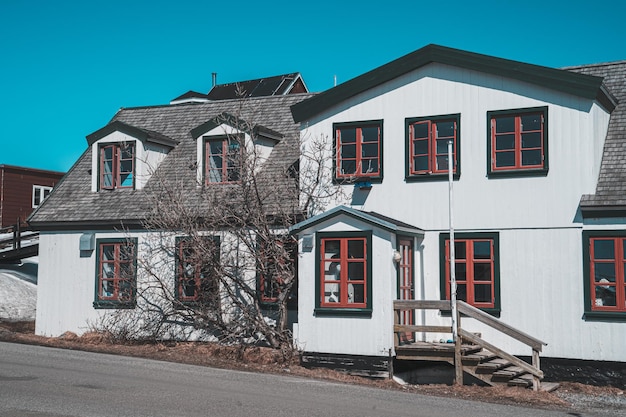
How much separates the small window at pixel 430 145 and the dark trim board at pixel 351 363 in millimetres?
4507

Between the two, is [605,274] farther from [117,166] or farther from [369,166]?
[117,166]

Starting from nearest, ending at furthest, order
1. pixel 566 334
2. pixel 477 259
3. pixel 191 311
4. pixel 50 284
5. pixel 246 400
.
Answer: pixel 246 400
pixel 566 334
pixel 477 259
pixel 191 311
pixel 50 284

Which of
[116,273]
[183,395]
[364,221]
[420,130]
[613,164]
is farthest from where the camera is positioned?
[116,273]

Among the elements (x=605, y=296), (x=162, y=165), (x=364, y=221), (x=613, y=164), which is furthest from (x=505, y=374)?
(x=162, y=165)

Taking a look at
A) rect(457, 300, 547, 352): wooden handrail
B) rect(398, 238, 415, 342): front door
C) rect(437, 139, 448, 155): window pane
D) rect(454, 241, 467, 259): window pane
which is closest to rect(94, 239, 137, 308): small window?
rect(398, 238, 415, 342): front door

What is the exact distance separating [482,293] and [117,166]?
1152 centimetres

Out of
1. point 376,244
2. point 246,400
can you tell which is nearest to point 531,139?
point 376,244

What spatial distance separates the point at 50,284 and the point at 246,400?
12042 millimetres

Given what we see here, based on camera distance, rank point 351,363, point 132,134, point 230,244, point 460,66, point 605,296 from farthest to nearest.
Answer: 1. point 132,134
2. point 230,244
3. point 460,66
4. point 351,363
5. point 605,296

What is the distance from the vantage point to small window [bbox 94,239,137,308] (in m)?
21.6

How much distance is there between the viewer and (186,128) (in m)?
24.2

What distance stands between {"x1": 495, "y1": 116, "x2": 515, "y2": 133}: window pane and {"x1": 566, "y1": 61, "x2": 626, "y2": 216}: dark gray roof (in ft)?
7.12

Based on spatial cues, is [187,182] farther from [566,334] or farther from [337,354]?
[566,334]

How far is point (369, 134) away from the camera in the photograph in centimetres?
1930
